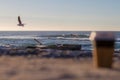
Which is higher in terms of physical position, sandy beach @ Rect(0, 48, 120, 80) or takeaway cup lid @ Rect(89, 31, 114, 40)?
takeaway cup lid @ Rect(89, 31, 114, 40)

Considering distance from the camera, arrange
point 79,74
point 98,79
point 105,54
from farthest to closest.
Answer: point 105,54, point 79,74, point 98,79

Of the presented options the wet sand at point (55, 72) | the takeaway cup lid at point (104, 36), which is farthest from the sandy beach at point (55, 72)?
the takeaway cup lid at point (104, 36)

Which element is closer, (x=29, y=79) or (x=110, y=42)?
(x=29, y=79)

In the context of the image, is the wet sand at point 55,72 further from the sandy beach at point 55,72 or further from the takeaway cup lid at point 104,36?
the takeaway cup lid at point 104,36

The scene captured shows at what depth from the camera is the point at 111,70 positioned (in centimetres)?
1427

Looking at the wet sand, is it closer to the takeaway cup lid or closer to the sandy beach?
the sandy beach

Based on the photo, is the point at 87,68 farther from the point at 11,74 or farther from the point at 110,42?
the point at 11,74

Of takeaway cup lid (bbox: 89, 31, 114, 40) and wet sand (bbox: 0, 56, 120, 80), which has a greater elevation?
takeaway cup lid (bbox: 89, 31, 114, 40)

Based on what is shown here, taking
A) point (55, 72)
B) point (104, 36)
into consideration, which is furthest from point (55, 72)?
point (104, 36)

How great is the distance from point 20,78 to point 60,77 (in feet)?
4.03

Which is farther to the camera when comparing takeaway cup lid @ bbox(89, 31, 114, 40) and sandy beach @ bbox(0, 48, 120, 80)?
takeaway cup lid @ bbox(89, 31, 114, 40)

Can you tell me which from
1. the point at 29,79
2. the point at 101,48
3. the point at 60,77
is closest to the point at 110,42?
the point at 101,48

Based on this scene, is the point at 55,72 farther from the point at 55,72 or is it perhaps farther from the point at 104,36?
the point at 104,36

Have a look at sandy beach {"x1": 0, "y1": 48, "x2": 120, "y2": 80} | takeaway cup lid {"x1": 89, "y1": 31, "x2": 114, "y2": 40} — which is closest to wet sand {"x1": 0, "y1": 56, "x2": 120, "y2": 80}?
sandy beach {"x1": 0, "y1": 48, "x2": 120, "y2": 80}
